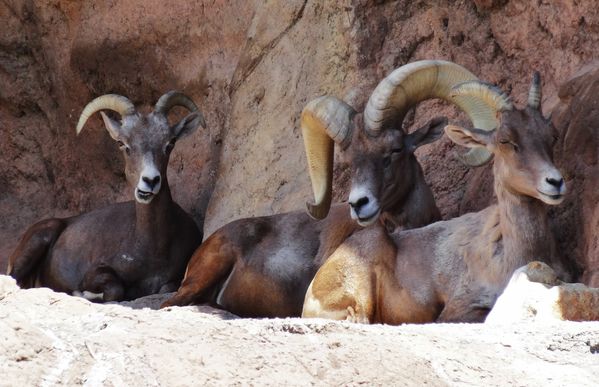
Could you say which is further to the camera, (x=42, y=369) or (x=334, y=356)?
(x=334, y=356)

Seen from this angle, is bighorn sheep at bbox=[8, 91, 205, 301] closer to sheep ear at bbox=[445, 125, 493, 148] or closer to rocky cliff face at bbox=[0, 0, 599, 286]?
rocky cliff face at bbox=[0, 0, 599, 286]

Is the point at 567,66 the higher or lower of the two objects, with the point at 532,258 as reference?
higher

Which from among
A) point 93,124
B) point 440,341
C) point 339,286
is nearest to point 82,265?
point 93,124

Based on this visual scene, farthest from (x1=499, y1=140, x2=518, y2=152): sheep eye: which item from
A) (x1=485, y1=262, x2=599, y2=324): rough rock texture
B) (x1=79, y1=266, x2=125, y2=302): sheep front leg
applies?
(x1=79, y1=266, x2=125, y2=302): sheep front leg

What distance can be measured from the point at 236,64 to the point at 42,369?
27.5 ft

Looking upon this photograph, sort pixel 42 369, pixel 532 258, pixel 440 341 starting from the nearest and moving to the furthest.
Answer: pixel 42 369 < pixel 440 341 < pixel 532 258

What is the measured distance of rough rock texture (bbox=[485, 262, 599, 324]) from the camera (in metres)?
7.60

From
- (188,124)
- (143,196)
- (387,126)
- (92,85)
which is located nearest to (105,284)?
(143,196)

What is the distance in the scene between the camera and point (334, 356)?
5.64 m

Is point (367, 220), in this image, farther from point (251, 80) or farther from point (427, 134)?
point (251, 80)

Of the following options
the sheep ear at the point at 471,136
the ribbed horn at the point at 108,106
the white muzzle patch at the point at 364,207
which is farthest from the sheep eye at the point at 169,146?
the sheep ear at the point at 471,136

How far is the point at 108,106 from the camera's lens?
13.4 m

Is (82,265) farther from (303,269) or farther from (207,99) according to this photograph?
(303,269)

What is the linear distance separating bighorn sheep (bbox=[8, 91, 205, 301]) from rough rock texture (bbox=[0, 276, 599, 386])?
6.45m
